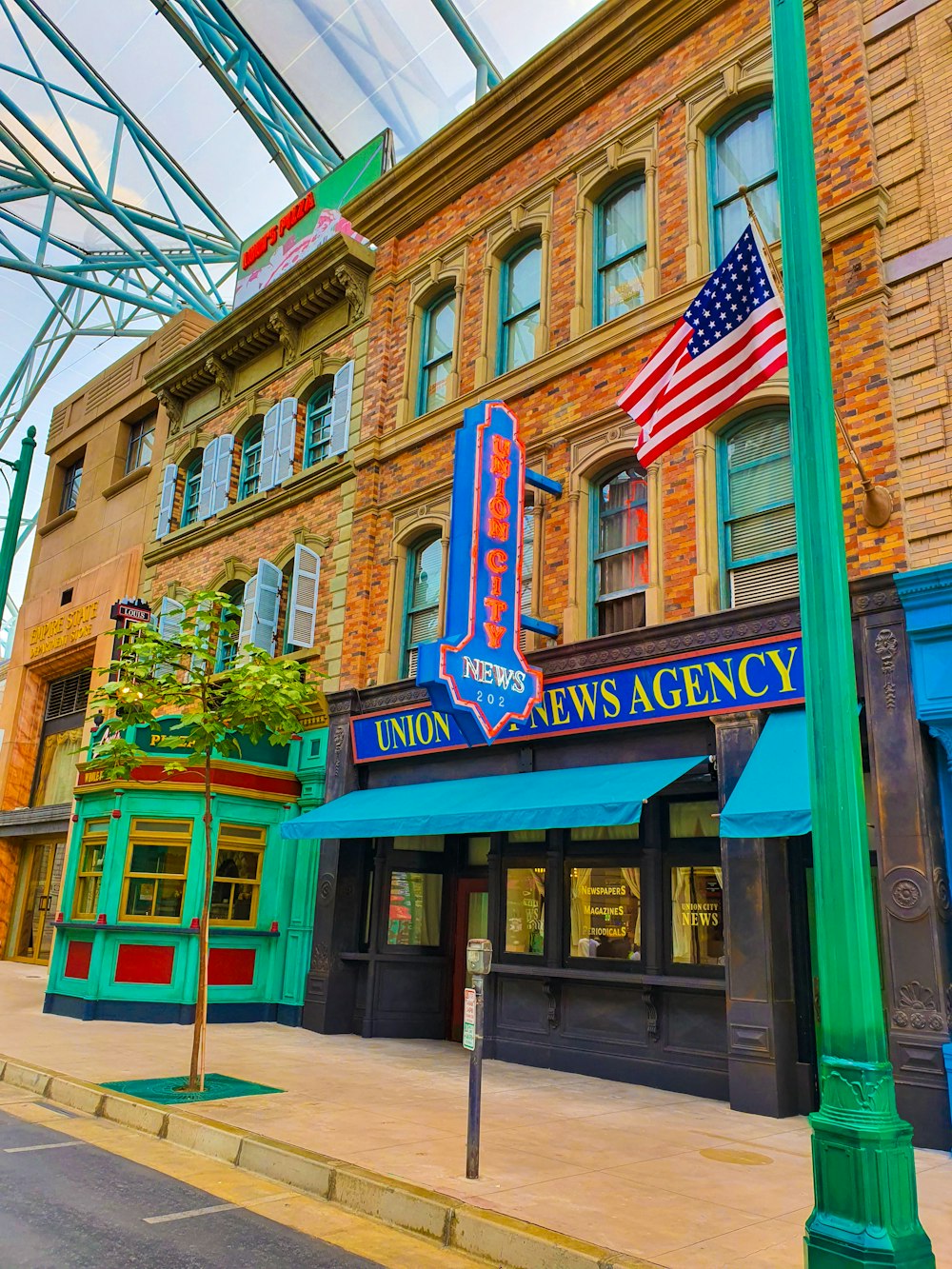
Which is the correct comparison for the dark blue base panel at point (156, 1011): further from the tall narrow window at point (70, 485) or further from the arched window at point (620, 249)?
the tall narrow window at point (70, 485)

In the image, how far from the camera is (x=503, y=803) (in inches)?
429

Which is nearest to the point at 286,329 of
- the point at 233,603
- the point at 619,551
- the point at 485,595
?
the point at 233,603

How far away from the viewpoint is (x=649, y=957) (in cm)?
1040

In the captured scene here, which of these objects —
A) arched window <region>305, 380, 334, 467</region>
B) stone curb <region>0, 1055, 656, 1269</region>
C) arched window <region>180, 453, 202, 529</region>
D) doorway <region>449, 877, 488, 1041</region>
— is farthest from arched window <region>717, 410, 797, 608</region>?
arched window <region>180, 453, 202, 529</region>

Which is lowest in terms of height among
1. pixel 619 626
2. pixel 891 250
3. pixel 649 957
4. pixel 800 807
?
pixel 649 957

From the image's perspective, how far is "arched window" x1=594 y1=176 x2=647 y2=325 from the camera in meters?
12.9

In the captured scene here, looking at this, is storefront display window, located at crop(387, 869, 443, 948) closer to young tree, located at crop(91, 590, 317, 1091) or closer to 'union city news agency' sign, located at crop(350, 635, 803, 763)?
'union city news agency' sign, located at crop(350, 635, 803, 763)

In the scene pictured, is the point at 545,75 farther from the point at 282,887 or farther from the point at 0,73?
the point at 0,73

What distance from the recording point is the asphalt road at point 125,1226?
4.90 m

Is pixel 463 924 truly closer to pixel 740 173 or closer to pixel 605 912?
pixel 605 912

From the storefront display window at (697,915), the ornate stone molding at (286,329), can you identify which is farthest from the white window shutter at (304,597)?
the storefront display window at (697,915)

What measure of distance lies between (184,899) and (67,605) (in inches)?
507

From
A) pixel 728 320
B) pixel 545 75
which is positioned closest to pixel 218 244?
pixel 545 75

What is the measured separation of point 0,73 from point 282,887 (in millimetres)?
28398
